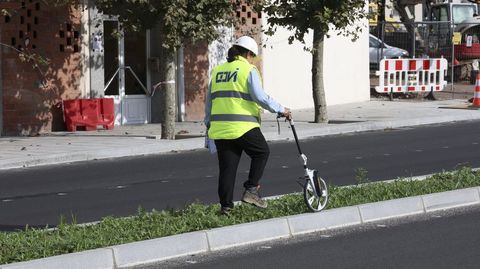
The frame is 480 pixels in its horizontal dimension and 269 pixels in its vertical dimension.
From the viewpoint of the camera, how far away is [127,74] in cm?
2327

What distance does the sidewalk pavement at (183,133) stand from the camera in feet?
57.2

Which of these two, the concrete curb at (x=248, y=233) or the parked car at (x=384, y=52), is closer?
the concrete curb at (x=248, y=233)

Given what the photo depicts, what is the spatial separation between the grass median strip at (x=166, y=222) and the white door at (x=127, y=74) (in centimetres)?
1196

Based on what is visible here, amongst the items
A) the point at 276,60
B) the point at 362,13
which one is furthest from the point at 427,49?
the point at 362,13

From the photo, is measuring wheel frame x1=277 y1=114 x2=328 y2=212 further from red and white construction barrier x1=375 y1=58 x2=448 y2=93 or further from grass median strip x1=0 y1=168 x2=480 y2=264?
red and white construction barrier x1=375 y1=58 x2=448 y2=93

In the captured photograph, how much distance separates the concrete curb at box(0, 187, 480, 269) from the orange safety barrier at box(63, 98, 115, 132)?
459 inches

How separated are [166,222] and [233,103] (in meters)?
1.33

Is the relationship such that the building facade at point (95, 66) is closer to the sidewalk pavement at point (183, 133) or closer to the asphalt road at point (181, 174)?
the sidewalk pavement at point (183, 133)

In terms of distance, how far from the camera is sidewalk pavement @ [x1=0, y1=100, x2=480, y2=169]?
17422mm

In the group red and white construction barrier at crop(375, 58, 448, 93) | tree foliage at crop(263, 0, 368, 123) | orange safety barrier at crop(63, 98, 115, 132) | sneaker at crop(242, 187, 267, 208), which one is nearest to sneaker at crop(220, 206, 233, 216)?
sneaker at crop(242, 187, 267, 208)

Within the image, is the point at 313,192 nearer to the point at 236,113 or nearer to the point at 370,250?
the point at 236,113

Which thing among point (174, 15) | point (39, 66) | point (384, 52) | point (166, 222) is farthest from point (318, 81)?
point (384, 52)

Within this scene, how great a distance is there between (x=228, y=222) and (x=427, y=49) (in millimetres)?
25960

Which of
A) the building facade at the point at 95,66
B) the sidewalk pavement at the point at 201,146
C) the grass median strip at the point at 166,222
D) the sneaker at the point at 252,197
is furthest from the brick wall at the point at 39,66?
the sneaker at the point at 252,197
